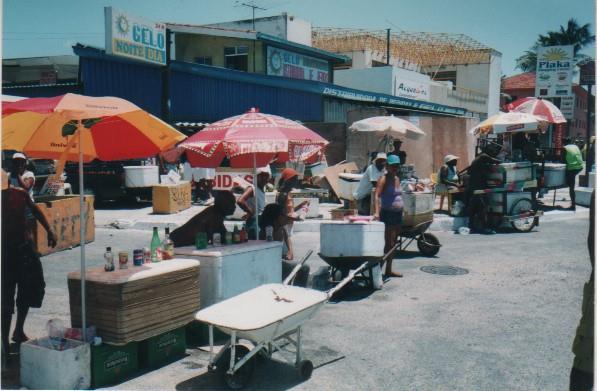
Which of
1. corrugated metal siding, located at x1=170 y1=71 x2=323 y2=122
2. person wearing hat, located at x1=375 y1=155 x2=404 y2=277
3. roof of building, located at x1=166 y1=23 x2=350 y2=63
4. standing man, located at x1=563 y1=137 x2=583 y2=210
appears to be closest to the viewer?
person wearing hat, located at x1=375 y1=155 x2=404 y2=277

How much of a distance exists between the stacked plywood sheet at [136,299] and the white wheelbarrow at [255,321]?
503mm

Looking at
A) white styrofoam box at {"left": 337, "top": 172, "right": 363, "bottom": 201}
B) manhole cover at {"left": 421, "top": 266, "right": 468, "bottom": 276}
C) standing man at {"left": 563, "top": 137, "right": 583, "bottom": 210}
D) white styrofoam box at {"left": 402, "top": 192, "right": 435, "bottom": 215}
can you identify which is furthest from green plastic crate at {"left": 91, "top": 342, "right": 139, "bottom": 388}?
standing man at {"left": 563, "top": 137, "right": 583, "bottom": 210}

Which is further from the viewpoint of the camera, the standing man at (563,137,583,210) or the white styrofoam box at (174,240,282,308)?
the standing man at (563,137,583,210)

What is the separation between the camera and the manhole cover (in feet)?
29.1

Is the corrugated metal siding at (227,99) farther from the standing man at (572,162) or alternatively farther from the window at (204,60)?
the standing man at (572,162)

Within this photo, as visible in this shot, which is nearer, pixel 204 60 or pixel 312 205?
pixel 312 205

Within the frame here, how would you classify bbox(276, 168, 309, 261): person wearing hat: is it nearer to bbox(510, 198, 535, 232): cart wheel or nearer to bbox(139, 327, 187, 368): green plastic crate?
bbox(139, 327, 187, 368): green plastic crate

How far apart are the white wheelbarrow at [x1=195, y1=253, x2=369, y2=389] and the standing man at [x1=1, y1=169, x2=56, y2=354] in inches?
73.0

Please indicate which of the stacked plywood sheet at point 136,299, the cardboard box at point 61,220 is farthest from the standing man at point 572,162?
the stacked plywood sheet at point 136,299

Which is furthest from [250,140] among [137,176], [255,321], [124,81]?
[124,81]

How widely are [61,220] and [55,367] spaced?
6658mm

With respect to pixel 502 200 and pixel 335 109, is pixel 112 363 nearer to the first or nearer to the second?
pixel 502 200

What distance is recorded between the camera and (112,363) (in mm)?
4910

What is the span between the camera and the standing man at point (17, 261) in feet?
17.2
